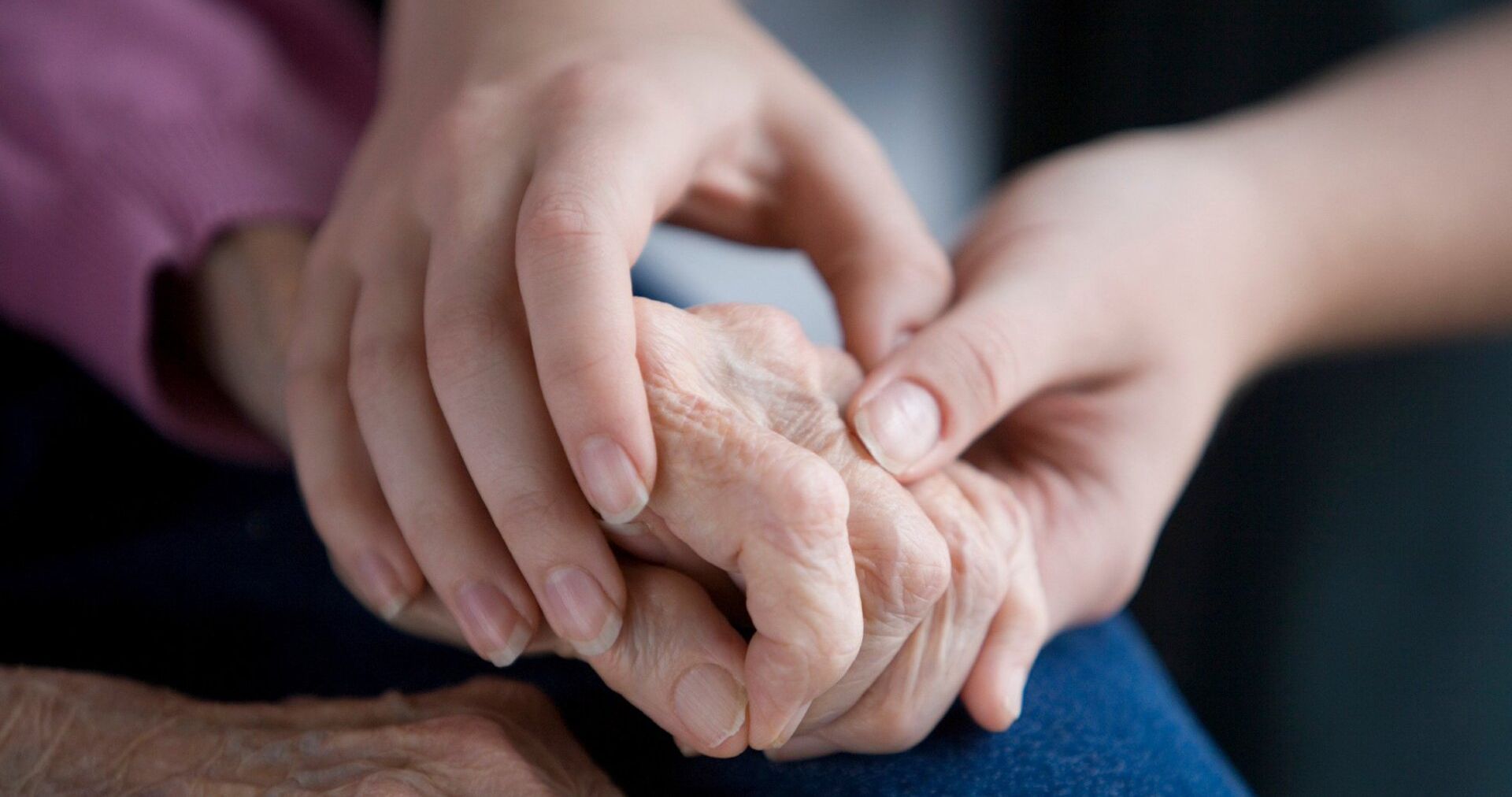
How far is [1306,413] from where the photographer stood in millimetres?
1386

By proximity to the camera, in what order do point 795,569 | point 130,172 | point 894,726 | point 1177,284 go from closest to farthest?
point 795,569
point 894,726
point 1177,284
point 130,172

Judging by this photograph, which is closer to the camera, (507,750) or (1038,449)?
(507,750)

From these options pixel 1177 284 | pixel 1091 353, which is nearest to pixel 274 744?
pixel 1091 353

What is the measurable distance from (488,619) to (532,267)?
0.68 feet

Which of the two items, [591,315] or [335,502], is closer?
[591,315]

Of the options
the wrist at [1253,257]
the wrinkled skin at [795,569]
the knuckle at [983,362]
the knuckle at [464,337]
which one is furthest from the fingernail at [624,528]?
the wrist at [1253,257]

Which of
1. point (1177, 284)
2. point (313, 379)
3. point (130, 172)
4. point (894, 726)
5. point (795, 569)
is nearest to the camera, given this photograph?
point (795, 569)

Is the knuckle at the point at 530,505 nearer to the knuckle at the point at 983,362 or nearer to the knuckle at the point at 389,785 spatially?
the knuckle at the point at 389,785

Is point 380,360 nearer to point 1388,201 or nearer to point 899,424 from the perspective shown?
point 899,424

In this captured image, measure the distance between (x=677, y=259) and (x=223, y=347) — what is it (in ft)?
3.19

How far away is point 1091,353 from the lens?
79cm

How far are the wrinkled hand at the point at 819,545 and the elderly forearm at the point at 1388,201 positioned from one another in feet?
1.53

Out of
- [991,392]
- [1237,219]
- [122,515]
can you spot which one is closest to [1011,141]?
[1237,219]

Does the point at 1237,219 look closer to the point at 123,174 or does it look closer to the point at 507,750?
the point at 507,750
